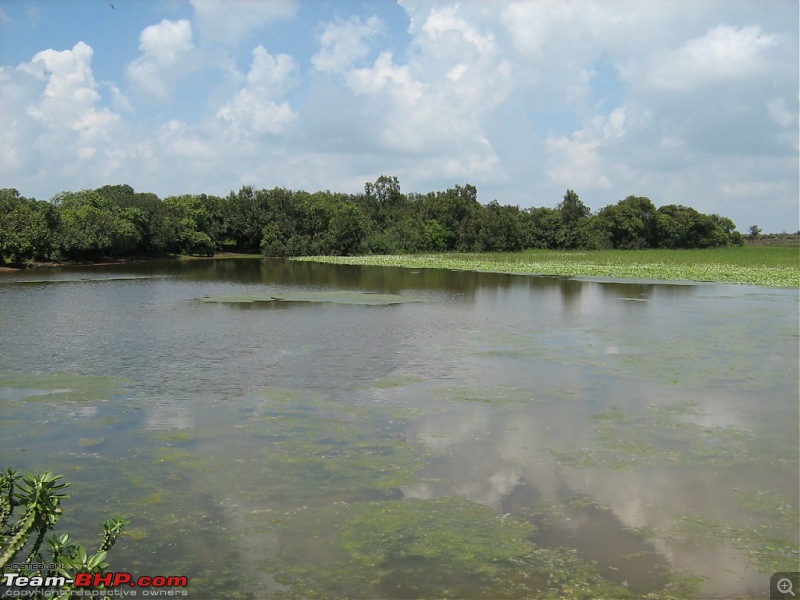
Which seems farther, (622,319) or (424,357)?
(622,319)

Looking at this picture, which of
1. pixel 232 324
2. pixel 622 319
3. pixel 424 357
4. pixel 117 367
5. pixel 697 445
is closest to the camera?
pixel 697 445

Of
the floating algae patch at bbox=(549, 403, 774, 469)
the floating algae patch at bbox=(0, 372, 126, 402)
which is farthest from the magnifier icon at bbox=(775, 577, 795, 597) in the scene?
the floating algae patch at bbox=(0, 372, 126, 402)

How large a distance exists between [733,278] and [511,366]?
28.7 m

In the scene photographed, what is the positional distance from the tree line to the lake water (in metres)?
41.7

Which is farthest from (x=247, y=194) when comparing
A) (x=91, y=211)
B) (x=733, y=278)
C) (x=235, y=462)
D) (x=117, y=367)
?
(x=235, y=462)

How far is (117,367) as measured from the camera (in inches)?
520

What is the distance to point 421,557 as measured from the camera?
18.8ft

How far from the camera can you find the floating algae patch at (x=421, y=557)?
17.2ft

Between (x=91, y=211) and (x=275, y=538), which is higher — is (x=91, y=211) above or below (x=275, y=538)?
above

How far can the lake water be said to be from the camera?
18.5 ft

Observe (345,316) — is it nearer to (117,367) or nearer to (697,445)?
(117,367)

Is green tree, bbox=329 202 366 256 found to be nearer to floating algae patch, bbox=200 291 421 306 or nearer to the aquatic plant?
floating algae patch, bbox=200 291 421 306

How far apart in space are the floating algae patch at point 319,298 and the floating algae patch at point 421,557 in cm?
1833

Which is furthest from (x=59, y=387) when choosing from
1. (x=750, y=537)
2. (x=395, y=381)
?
(x=750, y=537)
